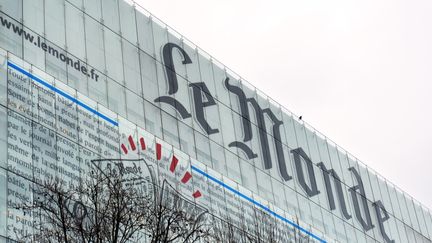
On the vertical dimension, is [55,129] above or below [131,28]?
below

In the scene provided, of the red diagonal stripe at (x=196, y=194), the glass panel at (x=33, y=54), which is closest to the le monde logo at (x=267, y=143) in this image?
the red diagonal stripe at (x=196, y=194)

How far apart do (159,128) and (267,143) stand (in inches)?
414

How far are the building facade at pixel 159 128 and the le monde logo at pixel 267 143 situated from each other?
8 centimetres

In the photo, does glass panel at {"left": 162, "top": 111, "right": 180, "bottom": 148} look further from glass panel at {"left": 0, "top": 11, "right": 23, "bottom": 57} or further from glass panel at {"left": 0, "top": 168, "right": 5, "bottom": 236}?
glass panel at {"left": 0, "top": 168, "right": 5, "bottom": 236}

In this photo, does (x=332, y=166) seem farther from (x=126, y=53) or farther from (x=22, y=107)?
(x=22, y=107)

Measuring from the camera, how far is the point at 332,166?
205 feet

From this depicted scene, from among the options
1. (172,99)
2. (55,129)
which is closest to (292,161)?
(172,99)

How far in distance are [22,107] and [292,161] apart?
23769 mm

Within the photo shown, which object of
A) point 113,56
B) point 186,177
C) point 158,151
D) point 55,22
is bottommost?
point 186,177

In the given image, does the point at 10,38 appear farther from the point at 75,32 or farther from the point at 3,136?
the point at 75,32

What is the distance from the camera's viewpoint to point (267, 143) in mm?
55938

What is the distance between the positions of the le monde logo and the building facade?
0.26 feet

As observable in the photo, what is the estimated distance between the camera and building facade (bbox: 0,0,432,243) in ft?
123

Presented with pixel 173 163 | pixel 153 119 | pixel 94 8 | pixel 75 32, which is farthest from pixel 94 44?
pixel 173 163
